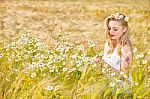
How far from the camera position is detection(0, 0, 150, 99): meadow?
3320 millimetres

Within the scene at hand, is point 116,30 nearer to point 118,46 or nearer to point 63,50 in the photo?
point 118,46

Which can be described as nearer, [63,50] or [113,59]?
[113,59]

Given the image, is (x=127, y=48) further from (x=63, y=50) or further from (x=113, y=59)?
(x=63, y=50)

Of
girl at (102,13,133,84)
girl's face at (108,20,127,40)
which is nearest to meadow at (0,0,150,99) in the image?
girl at (102,13,133,84)

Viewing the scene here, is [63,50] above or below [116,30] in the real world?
below

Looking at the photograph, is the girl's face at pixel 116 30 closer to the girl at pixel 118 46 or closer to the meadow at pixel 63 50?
the girl at pixel 118 46

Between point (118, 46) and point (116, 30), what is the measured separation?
0.49 ft

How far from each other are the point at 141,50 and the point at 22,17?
4.93ft

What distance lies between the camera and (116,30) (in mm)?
3762

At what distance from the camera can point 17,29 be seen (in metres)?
4.46

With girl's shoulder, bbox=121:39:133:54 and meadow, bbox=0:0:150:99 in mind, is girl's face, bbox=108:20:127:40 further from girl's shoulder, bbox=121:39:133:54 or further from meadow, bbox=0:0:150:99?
meadow, bbox=0:0:150:99

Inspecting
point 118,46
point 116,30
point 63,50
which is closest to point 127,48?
point 118,46

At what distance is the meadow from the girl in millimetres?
71

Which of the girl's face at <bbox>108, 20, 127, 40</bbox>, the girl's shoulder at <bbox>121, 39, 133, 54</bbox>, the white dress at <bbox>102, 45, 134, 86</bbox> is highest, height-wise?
the girl's face at <bbox>108, 20, 127, 40</bbox>
